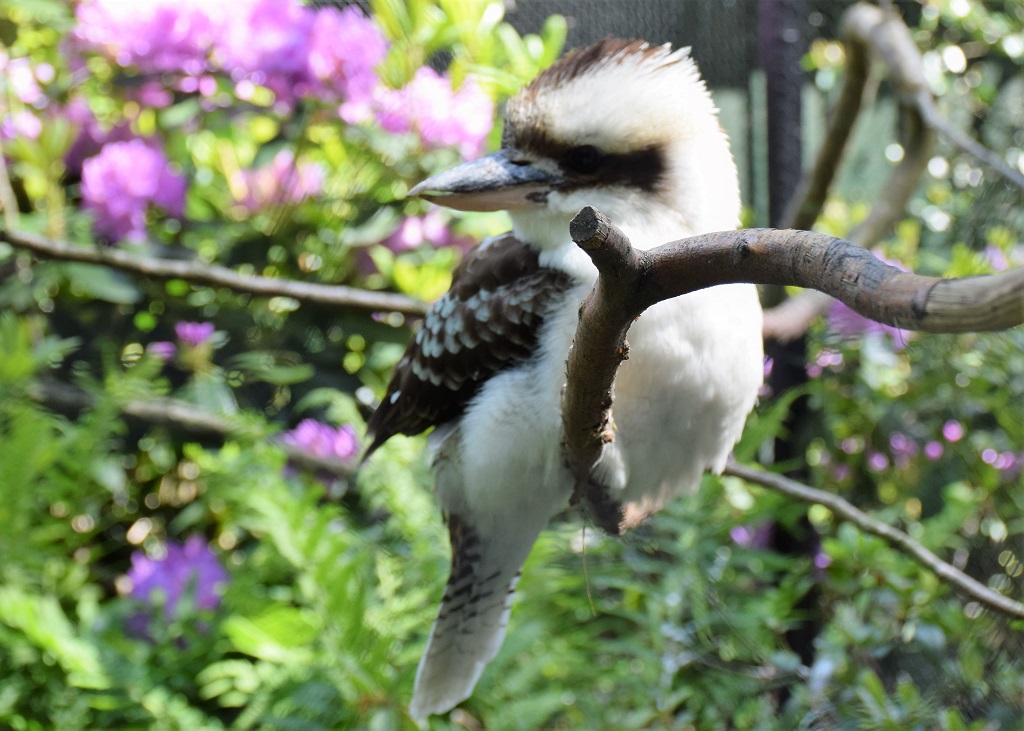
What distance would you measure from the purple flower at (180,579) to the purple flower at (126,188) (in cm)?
53

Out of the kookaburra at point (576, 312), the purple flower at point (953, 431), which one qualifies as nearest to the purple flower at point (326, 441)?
the kookaburra at point (576, 312)

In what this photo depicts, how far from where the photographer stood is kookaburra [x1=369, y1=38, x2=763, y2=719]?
26.7 inches

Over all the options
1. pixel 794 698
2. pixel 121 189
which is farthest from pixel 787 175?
pixel 121 189

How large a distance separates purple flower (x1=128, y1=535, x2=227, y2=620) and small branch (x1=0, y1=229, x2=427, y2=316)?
47cm

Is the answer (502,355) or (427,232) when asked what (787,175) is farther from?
(502,355)

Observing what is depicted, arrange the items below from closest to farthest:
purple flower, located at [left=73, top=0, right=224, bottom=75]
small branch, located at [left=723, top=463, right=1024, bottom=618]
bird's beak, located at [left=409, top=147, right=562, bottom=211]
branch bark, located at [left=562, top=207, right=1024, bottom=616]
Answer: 1. branch bark, located at [left=562, top=207, right=1024, bottom=616]
2. bird's beak, located at [left=409, top=147, right=562, bottom=211]
3. small branch, located at [left=723, top=463, right=1024, bottom=618]
4. purple flower, located at [left=73, top=0, right=224, bottom=75]

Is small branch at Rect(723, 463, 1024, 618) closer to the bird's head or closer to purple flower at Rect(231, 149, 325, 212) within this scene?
the bird's head

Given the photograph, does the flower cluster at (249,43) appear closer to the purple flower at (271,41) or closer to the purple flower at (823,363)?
the purple flower at (271,41)

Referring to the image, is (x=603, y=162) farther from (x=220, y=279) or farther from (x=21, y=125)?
(x=21, y=125)

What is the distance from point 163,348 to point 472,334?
104 centimetres

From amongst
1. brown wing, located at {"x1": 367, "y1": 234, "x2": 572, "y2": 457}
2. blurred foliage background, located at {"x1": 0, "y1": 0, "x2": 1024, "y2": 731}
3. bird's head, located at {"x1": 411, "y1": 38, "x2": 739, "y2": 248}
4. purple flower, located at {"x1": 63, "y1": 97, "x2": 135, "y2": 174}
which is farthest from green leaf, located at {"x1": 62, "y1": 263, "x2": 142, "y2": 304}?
bird's head, located at {"x1": 411, "y1": 38, "x2": 739, "y2": 248}

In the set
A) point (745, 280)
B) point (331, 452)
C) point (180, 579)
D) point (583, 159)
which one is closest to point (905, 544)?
point (583, 159)

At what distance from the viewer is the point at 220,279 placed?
1.28 meters

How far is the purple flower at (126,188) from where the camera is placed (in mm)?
1574
